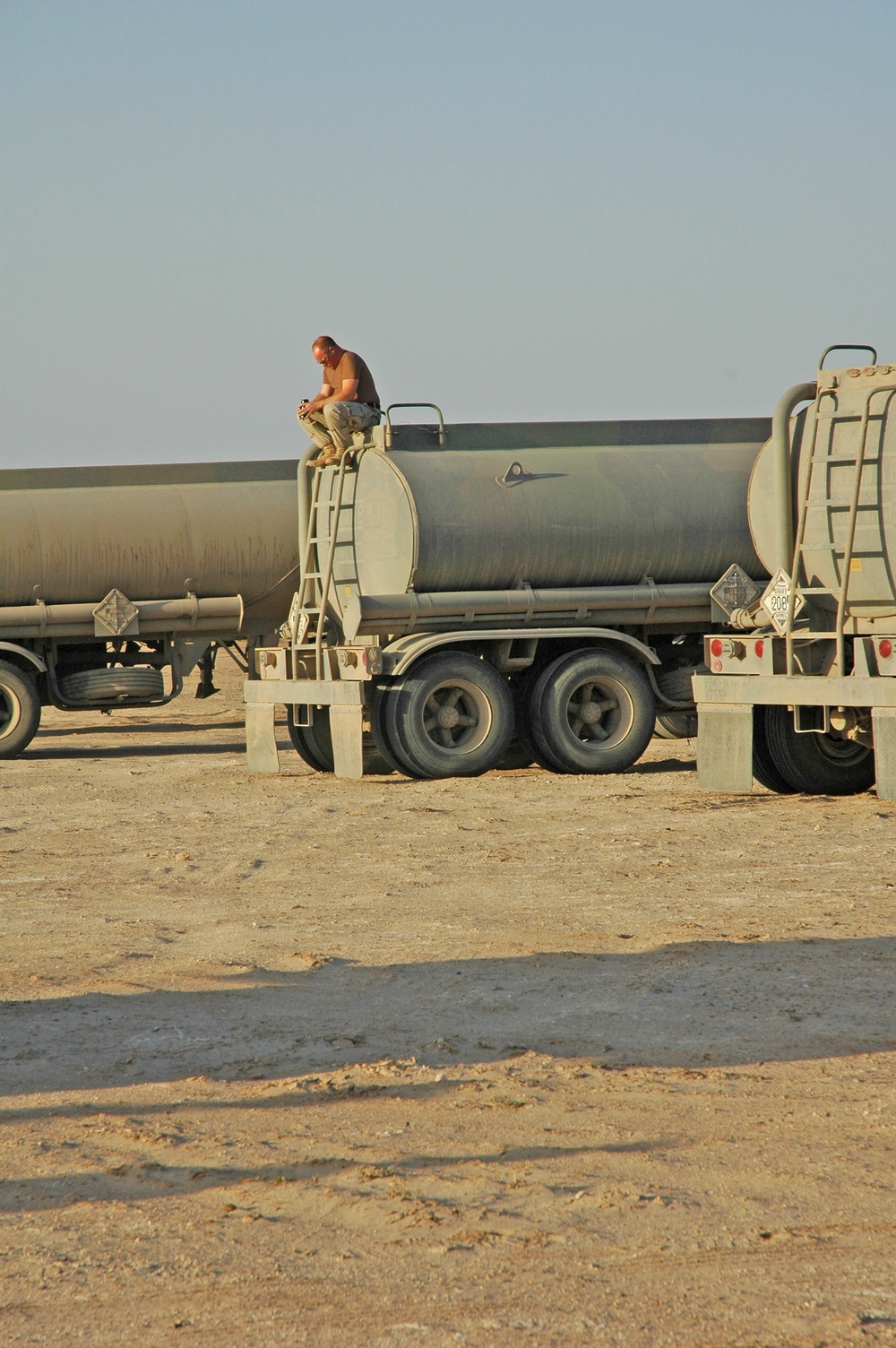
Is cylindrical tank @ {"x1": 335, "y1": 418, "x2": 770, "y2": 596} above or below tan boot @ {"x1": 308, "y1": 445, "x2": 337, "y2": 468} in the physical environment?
below

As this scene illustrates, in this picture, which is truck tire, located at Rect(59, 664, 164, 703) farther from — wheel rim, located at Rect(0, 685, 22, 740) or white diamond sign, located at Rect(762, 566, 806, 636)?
white diamond sign, located at Rect(762, 566, 806, 636)

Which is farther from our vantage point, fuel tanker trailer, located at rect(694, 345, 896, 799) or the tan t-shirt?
the tan t-shirt

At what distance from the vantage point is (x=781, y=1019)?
527 centimetres

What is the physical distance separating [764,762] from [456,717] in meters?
2.76

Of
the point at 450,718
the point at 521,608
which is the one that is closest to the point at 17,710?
the point at 450,718

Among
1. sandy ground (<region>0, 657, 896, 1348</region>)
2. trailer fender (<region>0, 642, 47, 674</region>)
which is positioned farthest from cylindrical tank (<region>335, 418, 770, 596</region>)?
trailer fender (<region>0, 642, 47, 674</region>)

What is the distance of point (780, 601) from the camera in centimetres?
1107

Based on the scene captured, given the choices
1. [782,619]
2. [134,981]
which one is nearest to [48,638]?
[782,619]

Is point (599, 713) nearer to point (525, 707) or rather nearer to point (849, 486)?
point (525, 707)

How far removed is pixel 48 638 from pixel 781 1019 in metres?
13.1

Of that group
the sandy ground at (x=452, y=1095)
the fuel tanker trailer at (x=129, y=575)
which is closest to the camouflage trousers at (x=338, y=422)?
the fuel tanker trailer at (x=129, y=575)

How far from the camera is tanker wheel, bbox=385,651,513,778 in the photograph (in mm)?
12891

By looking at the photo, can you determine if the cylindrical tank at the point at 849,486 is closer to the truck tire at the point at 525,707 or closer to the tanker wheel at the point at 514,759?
the truck tire at the point at 525,707

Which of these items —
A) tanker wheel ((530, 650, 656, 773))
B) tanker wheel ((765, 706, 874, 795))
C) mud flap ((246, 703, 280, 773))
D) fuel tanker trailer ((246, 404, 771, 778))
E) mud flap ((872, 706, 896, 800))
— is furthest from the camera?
mud flap ((246, 703, 280, 773))
